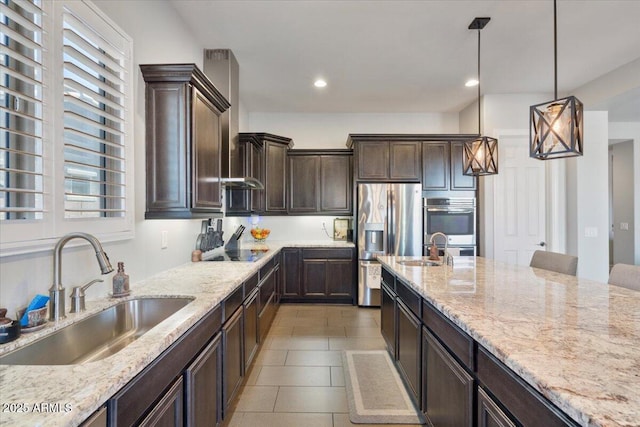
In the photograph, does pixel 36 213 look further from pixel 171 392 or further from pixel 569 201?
pixel 569 201

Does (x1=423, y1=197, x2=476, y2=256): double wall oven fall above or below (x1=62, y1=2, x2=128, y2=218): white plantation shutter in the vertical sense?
below

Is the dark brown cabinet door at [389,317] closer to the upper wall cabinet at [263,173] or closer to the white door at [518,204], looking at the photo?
the upper wall cabinet at [263,173]

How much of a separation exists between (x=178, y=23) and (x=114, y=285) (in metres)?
2.19

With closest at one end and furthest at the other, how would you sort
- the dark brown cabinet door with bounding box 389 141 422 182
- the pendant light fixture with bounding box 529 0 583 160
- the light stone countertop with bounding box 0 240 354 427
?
the light stone countertop with bounding box 0 240 354 427 < the pendant light fixture with bounding box 529 0 583 160 < the dark brown cabinet door with bounding box 389 141 422 182

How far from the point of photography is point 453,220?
4.51 meters

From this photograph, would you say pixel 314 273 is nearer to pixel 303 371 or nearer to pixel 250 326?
pixel 303 371

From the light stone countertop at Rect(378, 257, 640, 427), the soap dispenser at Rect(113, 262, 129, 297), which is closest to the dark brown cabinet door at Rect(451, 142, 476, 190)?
the light stone countertop at Rect(378, 257, 640, 427)

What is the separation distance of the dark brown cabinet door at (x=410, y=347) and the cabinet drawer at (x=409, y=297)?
0.13 ft

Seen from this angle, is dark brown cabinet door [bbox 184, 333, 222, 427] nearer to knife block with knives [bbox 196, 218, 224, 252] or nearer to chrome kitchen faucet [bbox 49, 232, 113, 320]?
chrome kitchen faucet [bbox 49, 232, 113, 320]

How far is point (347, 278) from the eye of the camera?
467cm

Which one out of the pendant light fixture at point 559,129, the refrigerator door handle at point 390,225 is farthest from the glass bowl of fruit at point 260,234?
the pendant light fixture at point 559,129

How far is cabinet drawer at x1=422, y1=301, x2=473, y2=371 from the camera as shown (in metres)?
1.32

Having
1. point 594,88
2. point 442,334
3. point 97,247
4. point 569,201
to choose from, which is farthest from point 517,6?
point 97,247

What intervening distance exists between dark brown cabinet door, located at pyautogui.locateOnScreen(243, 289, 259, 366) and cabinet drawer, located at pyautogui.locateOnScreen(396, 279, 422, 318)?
116 cm
